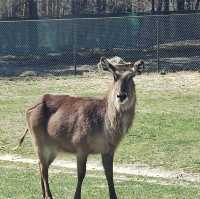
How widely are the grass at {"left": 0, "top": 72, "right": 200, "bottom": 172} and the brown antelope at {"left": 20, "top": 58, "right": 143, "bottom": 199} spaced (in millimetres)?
3569

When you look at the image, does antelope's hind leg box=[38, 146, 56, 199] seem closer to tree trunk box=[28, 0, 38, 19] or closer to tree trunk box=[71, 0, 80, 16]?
tree trunk box=[28, 0, 38, 19]

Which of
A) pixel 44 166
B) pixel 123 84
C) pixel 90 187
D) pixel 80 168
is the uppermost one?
pixel 123 84

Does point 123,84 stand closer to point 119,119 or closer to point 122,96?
point 122,96

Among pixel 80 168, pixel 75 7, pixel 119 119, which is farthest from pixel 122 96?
pixel 75 7

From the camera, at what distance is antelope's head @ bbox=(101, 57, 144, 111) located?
8016 mm

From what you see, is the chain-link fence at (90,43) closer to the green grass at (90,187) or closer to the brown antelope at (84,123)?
the green grass at (90,187)

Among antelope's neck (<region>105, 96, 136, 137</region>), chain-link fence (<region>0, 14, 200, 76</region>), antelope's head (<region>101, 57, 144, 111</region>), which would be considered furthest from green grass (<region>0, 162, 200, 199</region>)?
chain-link fence (<region>0, 14, 200, 76</region>)

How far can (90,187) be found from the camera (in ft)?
31.6

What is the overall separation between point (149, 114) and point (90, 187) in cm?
737

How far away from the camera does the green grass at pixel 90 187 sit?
8.95 meters

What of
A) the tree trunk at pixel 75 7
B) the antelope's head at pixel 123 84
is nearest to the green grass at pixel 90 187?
the antelope's head at pixel 123 84

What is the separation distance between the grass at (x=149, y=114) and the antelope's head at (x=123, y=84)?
382 centimetres

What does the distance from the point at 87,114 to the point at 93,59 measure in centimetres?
2107

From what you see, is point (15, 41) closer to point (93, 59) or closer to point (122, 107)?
point (93, 59)
